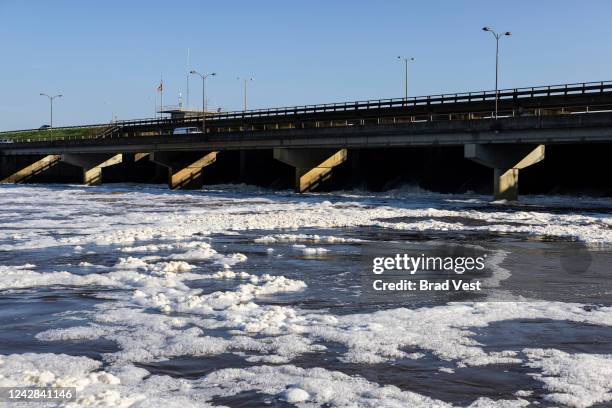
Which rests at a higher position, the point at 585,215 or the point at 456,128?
the point at 456,128

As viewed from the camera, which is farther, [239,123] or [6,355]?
[239,123]

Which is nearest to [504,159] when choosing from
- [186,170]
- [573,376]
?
[186,170]

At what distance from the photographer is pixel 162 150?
7675 centimetres

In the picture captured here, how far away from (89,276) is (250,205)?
97.7ft

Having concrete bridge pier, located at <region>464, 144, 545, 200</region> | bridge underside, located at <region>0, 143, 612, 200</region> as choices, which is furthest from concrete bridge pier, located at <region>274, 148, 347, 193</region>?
concrete bridge pier, located at <region>464, 144, 545, 200</region>

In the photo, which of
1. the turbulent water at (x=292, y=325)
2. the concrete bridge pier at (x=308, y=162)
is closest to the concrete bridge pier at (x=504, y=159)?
the concrete bridge pier at (x=308, y=162)

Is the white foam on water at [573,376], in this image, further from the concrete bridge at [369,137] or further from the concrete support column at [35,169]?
the concrete support column at [35,169]

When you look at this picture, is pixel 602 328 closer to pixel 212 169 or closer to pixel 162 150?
pixel 162 150

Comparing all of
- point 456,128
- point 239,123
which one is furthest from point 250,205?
point 239,123

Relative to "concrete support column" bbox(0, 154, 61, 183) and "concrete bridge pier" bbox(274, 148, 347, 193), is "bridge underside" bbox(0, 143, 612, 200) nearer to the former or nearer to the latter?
"concrete bridge pier" bbox(274, 148, 347, 193)

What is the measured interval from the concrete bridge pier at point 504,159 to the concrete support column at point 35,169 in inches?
2638

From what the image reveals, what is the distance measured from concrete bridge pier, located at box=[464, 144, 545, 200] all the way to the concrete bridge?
0.06 meters

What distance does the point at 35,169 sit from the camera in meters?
99.6

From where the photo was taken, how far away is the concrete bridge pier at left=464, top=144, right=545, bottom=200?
4831 cm
